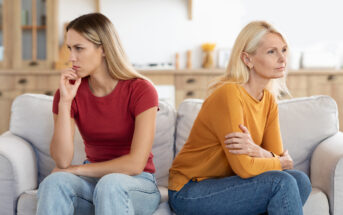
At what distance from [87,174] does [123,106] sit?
29cm

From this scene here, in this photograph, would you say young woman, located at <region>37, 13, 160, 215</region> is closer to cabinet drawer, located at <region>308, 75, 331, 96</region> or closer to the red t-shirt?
the red t-shirt

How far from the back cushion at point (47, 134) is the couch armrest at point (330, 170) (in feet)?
2.17

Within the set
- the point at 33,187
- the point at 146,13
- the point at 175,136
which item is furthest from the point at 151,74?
the point at 33,187

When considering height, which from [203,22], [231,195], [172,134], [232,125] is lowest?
[231,195]

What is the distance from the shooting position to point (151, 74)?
383cm

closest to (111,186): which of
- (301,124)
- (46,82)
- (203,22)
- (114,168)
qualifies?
(114,168)

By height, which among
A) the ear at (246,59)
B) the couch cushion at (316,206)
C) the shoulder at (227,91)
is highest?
the ear at (246,59)

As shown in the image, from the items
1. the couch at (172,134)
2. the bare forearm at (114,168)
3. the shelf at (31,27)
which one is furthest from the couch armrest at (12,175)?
the shelf at (31,27)

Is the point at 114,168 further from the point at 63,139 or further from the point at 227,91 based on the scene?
the point at 227,91

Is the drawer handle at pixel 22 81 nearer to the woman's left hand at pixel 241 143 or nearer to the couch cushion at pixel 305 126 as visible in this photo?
the couch cushion at pixel 305 126

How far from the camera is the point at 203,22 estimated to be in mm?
4414

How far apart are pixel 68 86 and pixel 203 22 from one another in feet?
9.83

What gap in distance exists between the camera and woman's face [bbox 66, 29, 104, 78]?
1565 millimetres

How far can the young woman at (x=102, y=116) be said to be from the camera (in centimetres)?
149
